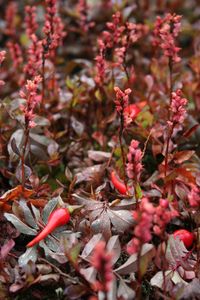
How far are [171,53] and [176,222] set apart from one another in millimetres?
460

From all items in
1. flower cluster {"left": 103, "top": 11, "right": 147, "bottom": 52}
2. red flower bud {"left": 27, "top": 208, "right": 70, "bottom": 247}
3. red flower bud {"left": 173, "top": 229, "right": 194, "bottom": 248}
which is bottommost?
red flower bud {"left": 173, "top": 229, "right": 194, "bottom": 248}

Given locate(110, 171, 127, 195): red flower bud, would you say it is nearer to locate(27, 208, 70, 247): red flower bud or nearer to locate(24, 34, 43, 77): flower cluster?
locate(27, 208, 70, 247): red flower bud

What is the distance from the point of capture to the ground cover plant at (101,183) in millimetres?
1168

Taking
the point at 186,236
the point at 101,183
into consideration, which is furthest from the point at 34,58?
the point at 186,236

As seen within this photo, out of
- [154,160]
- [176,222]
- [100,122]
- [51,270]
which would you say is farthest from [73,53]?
[51,270]

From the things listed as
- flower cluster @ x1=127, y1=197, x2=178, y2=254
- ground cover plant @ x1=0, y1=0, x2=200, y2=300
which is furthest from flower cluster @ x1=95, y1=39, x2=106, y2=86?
flower cluster @ x1=127, y1=197, x2=178, y2=254

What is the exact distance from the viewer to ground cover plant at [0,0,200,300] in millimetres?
1168

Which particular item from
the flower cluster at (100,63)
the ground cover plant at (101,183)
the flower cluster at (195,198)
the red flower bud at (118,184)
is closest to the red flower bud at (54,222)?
the ground cover plant at (101,183)

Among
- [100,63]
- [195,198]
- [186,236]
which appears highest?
[100,63]

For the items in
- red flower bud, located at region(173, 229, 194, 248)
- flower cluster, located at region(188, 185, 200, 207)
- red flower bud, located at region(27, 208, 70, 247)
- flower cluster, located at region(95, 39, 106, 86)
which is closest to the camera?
flower cluster, located at region(188, 185, 200, 207)

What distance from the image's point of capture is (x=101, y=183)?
1518mm

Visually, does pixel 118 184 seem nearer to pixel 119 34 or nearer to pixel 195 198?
pixel 195 198

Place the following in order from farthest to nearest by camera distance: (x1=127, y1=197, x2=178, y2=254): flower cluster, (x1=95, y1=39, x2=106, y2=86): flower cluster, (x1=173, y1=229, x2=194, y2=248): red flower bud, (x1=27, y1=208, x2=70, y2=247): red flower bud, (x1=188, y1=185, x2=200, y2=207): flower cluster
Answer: (x1=95, y1=39, x2=106, y2=86): flower cluster → (x1=173, y1=229, x2=194, y2=248): red flower bud → (x1=27, y1=208, x2=70, y2=247): red flower bud → (x1=188, y1=185, x2=200, y2=207): flower cluster → (x1=127, y1=197, x2=178, y2=254): flower cluster

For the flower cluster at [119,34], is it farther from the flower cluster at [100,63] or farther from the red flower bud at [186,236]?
the red flower bud at [186,236]
